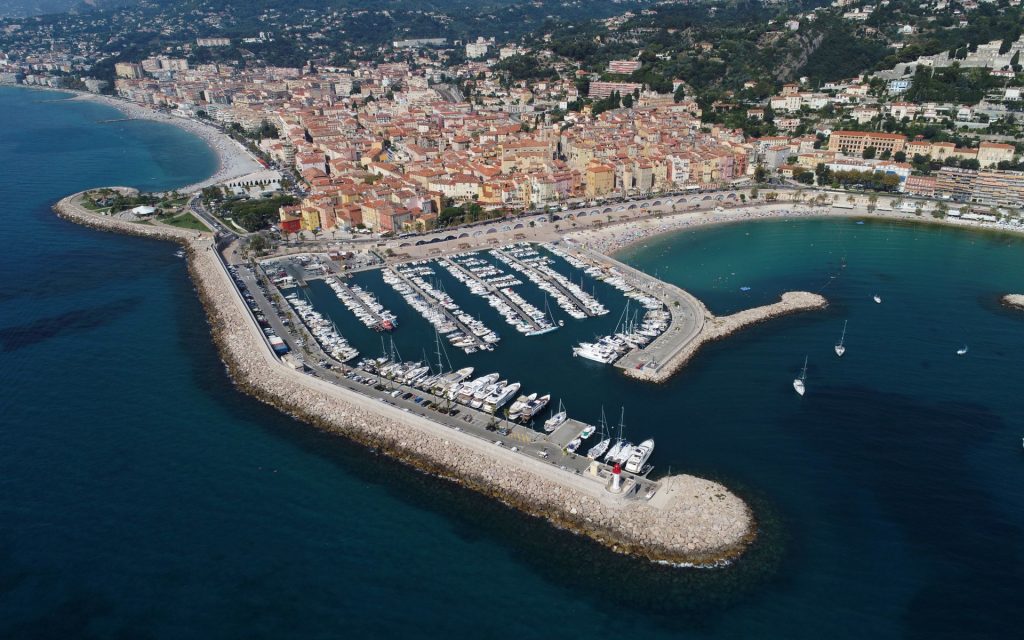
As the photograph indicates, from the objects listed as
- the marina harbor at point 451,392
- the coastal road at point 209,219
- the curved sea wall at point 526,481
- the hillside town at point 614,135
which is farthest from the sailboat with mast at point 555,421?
the coastal road at point 209,219

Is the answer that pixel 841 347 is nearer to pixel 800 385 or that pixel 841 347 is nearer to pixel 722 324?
pixel 800 385

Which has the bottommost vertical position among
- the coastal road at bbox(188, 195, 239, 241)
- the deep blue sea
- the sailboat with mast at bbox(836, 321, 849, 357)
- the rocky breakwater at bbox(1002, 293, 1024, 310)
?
the deep blue sea

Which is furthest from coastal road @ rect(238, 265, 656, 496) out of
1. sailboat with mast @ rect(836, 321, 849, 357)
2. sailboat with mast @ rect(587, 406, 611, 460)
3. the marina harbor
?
sailboat with mast @ rect(836, 321, 849, 357)

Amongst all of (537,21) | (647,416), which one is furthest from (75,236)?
(537,21)

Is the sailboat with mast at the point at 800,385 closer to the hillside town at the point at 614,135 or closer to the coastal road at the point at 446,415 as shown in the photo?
the coastal road at the point at 446,415

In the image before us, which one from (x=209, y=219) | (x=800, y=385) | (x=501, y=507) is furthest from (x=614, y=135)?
(x=501, y=507)

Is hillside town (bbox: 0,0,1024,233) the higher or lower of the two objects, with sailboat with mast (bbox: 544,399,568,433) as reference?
higher

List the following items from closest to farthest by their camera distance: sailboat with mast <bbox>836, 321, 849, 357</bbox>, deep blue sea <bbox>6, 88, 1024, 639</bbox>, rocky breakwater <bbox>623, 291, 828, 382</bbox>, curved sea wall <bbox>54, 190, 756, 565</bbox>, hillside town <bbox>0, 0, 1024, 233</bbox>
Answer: deep blue sea <bbox>6, 88, 1024, 639</bbox>, curved sea wall <bbox>54, 190, 756, 565</bbox>, rocky breakwater <bbox>623, 291, 828, 382</bbox>, sailboat with mast <bbox>836, 321, 849, 357</bbox>, hillside town <bbox>0, 0, 1024, 233</bbox>

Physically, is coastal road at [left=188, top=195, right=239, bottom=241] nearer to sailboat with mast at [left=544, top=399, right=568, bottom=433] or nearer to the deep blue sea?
the deep blue sea
